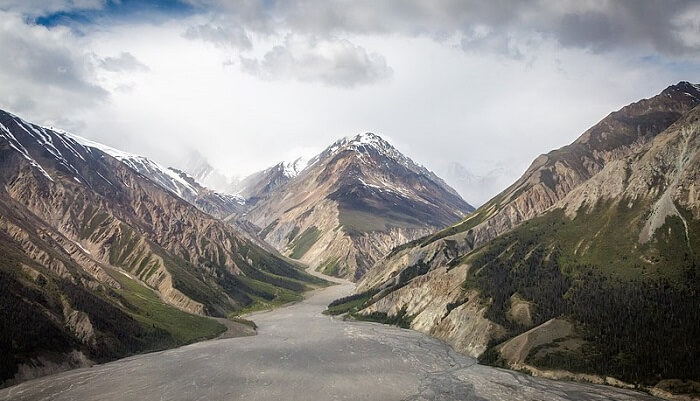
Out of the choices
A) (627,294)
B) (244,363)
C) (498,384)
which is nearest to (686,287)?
(627,294)

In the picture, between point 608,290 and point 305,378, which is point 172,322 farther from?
point 608,290

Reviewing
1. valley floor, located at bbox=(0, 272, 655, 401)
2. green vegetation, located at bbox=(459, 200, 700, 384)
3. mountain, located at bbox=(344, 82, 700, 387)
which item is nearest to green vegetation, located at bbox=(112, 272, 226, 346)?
valley floor, located at bbox=(0, 272, 655, 401)

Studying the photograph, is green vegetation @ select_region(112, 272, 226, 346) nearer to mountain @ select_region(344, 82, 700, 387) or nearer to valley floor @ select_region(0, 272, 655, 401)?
valley floor @ select_region(0, 272, 655, 401)

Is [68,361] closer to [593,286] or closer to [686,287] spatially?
[593,286]

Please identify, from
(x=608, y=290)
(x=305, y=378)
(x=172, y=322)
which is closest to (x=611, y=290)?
(x=608, y=290)

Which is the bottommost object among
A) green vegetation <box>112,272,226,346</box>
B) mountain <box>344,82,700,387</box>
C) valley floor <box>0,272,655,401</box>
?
green vegetation <box>112,272,226,346</box>

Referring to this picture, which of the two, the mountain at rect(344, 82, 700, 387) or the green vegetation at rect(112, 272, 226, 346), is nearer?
the mountain at rect(344, 82, 700, 387)

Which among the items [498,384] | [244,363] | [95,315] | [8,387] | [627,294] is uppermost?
[627,294]

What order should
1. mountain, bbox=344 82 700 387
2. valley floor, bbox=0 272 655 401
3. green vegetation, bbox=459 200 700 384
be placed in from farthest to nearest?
mountain, bbox=344 82 700 387
green vegetation, bbox=459 200 700 384
valley floor, bbox=0 272 655 401
